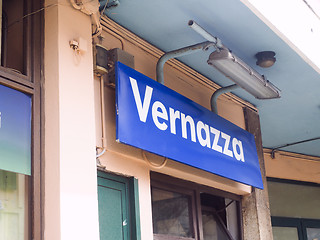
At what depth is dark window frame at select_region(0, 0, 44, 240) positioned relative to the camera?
385cm

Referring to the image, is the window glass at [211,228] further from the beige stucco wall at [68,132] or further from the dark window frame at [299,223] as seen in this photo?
the beige stucco wall at [68,132]

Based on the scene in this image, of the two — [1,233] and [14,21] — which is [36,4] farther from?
[1,233]

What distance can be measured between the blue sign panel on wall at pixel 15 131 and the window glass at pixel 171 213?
5.82 feet

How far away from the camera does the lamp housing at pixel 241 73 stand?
17.2ft

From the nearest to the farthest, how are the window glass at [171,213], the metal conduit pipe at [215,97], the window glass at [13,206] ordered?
the window glass at [13,206]
the window glass at [171,213]
the metal conduit pipe at [215,97]

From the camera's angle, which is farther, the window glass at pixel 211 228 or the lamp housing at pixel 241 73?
the window glass at pixel 211 228

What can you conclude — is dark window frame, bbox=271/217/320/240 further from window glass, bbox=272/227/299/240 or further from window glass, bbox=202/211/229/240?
window glass, bbox=202/211/229/240

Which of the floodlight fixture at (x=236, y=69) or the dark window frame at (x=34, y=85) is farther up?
the floodlight fixture at (x=236, y=69)

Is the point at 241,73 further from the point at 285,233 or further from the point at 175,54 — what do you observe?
the point at 285,233

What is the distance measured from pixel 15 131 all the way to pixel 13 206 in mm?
495

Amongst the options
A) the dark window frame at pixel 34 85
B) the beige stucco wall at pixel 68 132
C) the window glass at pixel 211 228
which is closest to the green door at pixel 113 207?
the beige stucco wall at pixel 68 132

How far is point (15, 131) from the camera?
390 centimetres

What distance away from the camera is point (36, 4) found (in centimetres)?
445

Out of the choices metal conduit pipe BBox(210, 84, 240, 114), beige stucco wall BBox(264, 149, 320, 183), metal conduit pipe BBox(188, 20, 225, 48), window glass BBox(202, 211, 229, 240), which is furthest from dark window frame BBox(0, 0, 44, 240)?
beige stucco wall BBox(264, 149, 320, 183)
